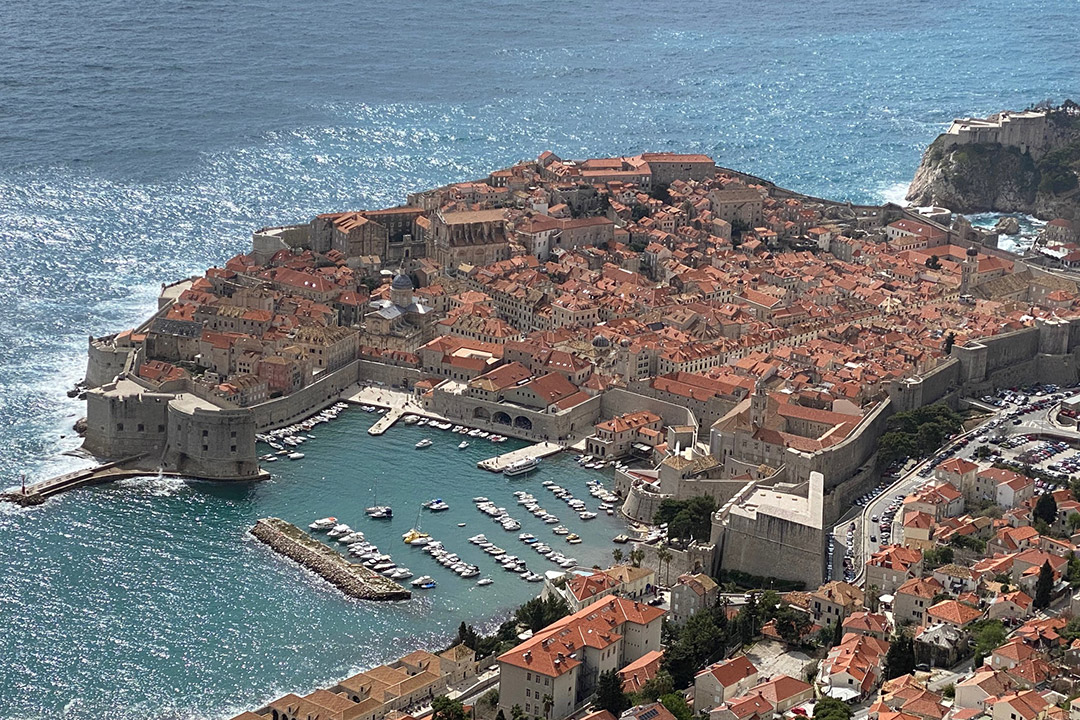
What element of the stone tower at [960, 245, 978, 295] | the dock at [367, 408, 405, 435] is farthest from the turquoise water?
the stone tower at [960, 245, 978, 295]

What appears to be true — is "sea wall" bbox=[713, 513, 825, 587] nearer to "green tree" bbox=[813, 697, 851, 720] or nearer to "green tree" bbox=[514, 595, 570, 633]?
"green tree" bbox=[514, 595, 570, 633]

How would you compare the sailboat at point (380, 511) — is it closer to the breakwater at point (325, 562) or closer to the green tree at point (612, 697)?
the breakwater at point (325, 562)

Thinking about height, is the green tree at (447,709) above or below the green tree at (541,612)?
above

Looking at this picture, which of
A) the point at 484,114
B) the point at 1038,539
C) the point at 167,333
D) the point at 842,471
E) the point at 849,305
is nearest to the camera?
the point at 1038,539

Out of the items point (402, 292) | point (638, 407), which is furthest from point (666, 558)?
point (402, 292)

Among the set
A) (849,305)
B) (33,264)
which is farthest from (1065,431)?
(33,264)

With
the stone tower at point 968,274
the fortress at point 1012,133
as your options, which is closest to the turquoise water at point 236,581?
the stone tower at point 968,274

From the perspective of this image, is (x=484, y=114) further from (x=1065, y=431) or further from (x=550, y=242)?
(x=1065, y=431)
